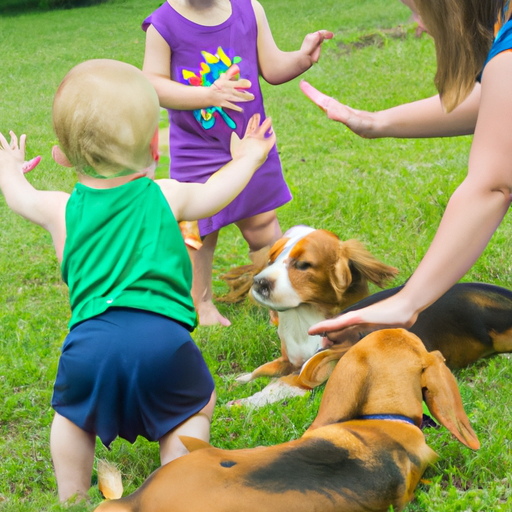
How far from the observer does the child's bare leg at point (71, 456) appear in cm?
232

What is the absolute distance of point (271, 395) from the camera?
3.16m

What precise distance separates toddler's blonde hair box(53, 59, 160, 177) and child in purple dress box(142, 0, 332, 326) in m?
1.60

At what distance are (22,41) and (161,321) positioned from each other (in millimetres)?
19303

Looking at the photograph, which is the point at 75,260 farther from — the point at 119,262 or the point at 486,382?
the point at 486,382

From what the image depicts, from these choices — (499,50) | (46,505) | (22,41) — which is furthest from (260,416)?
(22,41)

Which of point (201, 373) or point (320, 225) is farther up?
point (201, 373)

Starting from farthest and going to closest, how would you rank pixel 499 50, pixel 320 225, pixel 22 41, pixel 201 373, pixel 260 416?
pixel 22 41 → pixel 320 225 → pixel 260 416 → pixel 201 373 → pixel 499 50

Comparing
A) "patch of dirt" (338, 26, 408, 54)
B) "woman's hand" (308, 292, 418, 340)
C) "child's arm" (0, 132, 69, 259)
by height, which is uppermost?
"child's arm" (0, 132, 69, 259)

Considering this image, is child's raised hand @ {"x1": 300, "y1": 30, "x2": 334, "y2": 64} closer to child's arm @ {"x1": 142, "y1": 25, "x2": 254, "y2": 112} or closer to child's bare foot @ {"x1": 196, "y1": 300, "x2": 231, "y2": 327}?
child's arm @ {"x1": 142, "y1": 25, "x2": 254, "y2": 112}

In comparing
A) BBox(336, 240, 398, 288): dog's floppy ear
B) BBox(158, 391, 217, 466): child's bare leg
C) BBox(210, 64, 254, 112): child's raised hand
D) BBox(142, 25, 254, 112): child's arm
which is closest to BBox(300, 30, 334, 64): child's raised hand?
BBox(142, 25, 254, 112): child's arm

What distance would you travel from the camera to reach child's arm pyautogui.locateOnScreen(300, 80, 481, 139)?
3.23 metres

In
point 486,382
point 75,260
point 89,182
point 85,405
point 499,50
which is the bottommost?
point 486,382

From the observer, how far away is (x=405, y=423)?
89.9 inches

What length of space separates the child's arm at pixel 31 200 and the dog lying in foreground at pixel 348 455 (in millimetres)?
830
